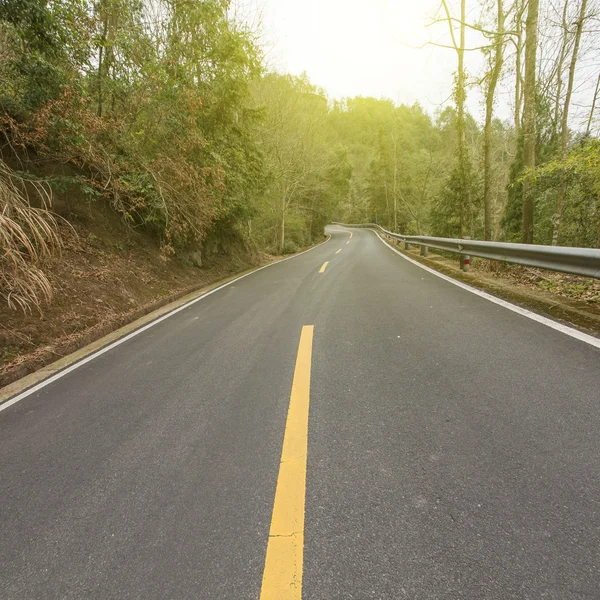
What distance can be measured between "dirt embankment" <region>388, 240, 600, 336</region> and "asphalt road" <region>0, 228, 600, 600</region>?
58 centimetres

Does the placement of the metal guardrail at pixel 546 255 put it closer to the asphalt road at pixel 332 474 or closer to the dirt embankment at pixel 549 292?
the dirt embankment at pixel 549 292

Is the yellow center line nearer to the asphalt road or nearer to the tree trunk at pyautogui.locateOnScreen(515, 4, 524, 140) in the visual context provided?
the asphalt road

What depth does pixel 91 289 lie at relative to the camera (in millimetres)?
5535

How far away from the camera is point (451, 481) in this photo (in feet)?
5.31

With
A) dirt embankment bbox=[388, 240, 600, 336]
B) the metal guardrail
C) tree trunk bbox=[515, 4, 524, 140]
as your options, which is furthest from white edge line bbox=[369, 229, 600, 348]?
tree trunk bbox=[515, 4, 524, 140]

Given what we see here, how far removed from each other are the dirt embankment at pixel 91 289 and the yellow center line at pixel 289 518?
338 cm

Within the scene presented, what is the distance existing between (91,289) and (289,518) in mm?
5590

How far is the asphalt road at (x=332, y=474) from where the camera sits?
4.14 ft

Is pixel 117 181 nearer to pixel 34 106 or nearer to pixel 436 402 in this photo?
pixel 34 106

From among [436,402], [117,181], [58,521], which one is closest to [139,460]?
[58,521]

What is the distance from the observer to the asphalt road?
4.14 feet

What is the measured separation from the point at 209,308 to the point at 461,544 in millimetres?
5300

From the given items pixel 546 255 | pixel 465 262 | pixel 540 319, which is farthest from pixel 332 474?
pixel 465 262

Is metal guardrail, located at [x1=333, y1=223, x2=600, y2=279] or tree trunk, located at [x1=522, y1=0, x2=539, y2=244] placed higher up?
tree trunk, located at [x1=522, y1=0, x2=539, y2=244]
